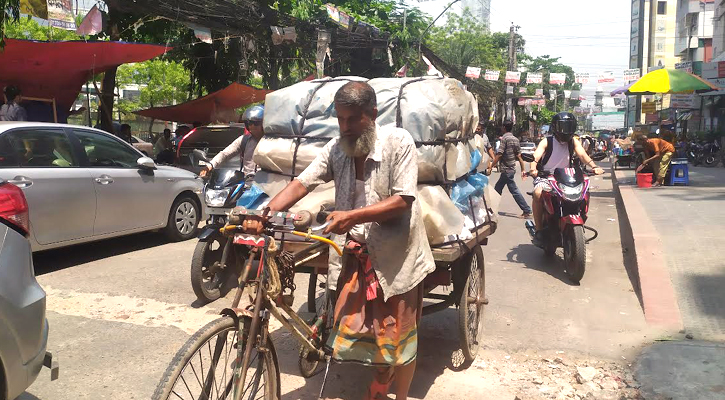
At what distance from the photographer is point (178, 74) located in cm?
3412

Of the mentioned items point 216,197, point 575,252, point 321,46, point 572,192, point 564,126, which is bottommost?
point 575,252

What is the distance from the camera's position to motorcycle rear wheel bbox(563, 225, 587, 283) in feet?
19.7

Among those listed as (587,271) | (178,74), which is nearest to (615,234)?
(587,271)

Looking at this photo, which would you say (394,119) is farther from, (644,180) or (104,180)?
(644,180)

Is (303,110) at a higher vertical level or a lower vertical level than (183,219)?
higher

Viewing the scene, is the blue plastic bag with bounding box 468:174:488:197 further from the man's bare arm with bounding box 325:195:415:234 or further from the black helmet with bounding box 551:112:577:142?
the black helmet with bounding box 551:112:577:142

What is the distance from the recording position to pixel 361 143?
9.07 ft

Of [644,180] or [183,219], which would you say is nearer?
[183,219]

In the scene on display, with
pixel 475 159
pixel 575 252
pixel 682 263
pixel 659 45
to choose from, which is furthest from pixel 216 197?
pixel 659 45

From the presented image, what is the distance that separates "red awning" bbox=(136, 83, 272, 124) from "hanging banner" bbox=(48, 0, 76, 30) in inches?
189

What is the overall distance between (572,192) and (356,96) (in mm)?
4330

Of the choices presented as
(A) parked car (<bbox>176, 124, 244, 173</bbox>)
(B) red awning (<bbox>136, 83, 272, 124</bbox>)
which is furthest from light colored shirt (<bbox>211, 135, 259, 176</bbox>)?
(B) red awning (<bbox>136, 83, 272, 124</bbox>)

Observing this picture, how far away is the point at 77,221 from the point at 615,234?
23.9ft

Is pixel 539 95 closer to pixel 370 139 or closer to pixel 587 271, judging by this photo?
pixel 587 271
